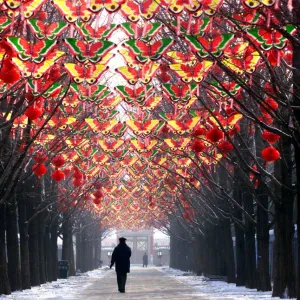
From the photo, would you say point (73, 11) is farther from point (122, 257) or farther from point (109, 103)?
point (122, 257)

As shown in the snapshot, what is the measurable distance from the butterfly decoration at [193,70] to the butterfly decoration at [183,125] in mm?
4490

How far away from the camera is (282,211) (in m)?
23.5

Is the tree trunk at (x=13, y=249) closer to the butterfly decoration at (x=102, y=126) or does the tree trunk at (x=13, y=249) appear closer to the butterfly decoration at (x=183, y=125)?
the butterfly decoration at (x=102, y=126)

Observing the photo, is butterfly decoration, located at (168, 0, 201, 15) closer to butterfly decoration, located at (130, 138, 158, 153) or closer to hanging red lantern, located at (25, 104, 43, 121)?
hanging red lantern, located at (25, 104, 43, 121)

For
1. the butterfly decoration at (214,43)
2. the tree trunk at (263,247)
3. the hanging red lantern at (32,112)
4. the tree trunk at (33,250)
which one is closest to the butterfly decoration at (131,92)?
the hanging red lantern at (32,112)

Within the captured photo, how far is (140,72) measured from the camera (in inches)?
708

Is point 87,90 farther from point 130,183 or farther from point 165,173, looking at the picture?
point 130,183

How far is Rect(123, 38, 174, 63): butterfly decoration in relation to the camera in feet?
53.4

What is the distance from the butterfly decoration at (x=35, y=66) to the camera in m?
15.7

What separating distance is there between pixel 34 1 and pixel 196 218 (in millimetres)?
37963

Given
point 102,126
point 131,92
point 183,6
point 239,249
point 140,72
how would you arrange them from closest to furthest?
1. point 183,6
2. point 140,72
3. point 131,92
4. point 102,126
5. point 239,249

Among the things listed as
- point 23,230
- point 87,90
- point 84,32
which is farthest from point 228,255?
point 84,32

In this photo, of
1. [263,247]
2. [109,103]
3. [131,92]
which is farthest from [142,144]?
[131,92]

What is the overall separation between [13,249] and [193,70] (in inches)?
565
